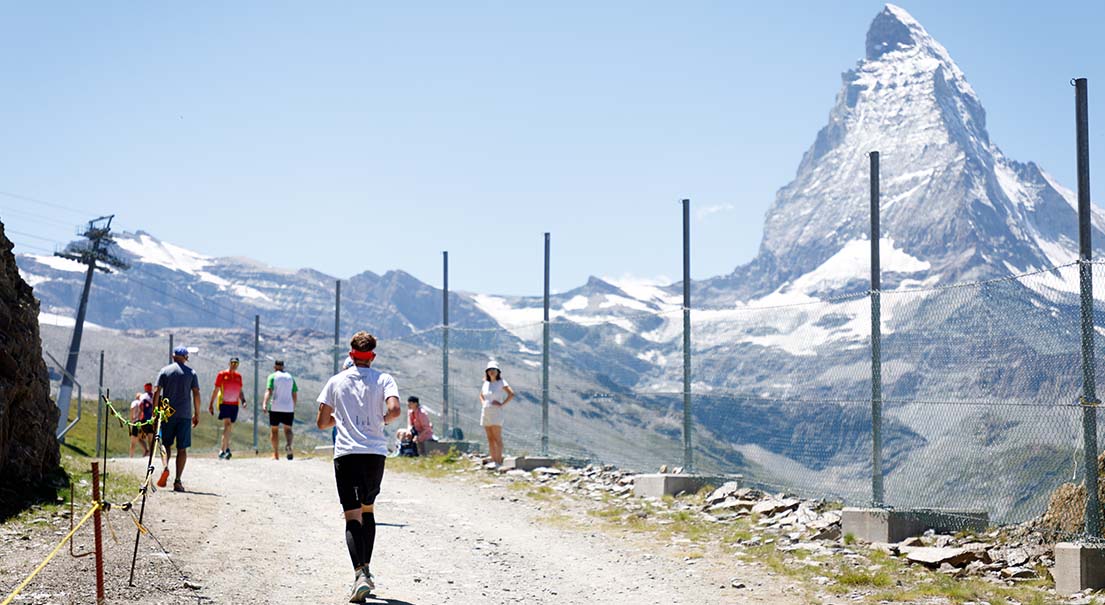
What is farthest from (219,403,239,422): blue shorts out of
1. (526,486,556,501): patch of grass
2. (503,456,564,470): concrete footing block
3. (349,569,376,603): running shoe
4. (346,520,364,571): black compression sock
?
(349,569,376,603): running shoe

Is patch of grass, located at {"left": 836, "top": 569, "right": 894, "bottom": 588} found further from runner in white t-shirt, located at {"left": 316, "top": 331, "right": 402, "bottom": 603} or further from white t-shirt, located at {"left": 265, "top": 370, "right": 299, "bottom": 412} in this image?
white t-shirt, located at {"left": 265, "top": 370, "right": 299, "bottom": 412}

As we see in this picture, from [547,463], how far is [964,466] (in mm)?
9571

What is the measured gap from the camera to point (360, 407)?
9.79m

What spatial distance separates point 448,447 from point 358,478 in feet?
49.8

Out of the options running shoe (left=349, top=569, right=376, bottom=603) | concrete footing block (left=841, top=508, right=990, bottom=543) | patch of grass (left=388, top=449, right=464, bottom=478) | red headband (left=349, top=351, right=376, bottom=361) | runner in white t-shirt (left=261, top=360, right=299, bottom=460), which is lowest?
patch of grass (left=388, top=449, right=464, bottom=478)

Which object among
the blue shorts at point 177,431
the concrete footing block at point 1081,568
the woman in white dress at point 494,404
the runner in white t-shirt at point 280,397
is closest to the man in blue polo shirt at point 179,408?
the blue shorts at point 177,431

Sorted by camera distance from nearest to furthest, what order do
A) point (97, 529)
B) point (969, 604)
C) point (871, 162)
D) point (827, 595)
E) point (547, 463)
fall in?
point (97, 529) < point (969, 604) < point (827, 595) < point (871, 162) < point (547, 463)

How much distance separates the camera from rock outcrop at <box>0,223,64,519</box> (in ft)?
42.9

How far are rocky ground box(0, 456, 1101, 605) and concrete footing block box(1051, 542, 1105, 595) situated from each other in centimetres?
18

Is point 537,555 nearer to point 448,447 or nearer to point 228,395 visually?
point 228,395

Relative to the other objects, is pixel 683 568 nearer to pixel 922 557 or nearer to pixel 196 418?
pixel 922 557

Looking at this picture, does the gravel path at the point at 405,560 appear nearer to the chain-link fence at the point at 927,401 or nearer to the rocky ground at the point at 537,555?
the rocky ground at the point at 537,555

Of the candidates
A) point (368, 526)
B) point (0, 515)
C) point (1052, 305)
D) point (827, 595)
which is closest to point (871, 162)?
point (1052, 305)

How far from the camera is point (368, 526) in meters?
9.62
